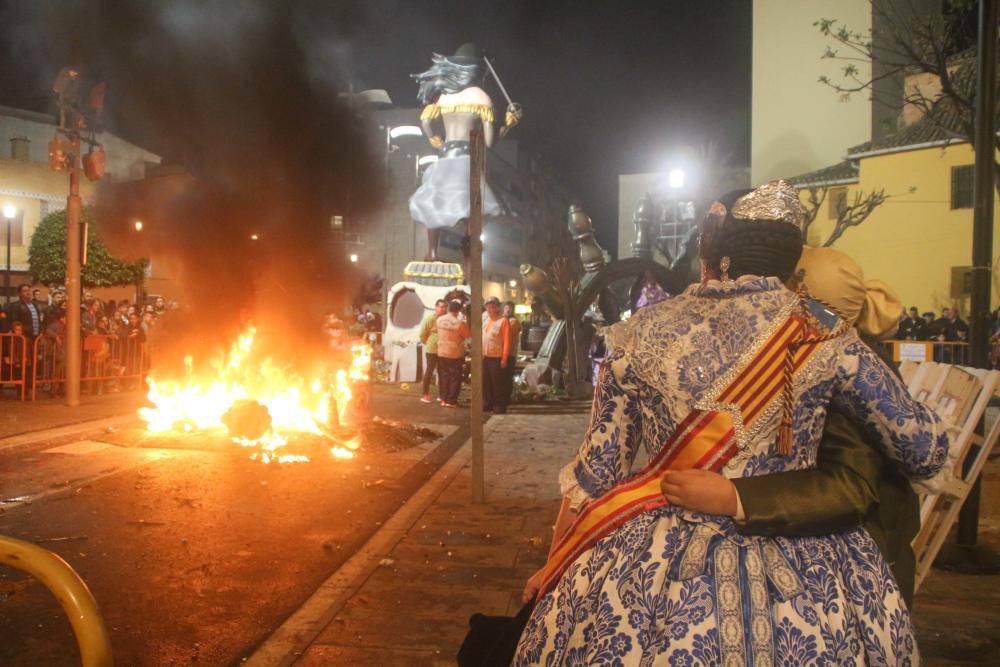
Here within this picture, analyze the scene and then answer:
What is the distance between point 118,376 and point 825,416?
15.2m

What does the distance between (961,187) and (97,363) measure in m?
26.7

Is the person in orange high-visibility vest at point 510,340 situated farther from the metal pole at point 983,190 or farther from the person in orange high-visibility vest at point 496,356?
the metal pole at point 983,190

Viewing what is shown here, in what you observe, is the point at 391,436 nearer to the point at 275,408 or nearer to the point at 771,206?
the point at 275,408

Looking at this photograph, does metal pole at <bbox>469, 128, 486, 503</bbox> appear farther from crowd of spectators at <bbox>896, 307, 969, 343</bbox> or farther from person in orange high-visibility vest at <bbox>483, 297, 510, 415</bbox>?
crowd of spectators at <bbox>896, 307, 969, 343</bbox>

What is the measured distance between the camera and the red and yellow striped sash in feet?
6.11

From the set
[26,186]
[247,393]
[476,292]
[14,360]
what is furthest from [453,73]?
[26,186]

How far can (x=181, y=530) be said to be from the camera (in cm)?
572

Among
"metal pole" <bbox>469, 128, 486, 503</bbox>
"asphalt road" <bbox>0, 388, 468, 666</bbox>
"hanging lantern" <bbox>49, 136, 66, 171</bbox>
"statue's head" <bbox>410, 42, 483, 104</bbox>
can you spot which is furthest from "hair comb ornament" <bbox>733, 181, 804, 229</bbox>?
"statue's head" <bbox>410, 42, 483, 104</bbox>

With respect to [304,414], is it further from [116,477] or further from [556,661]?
[556,661]

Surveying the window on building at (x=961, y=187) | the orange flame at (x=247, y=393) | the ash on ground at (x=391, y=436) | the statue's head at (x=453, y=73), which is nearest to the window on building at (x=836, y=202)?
the window on building at (x=961, y=187)

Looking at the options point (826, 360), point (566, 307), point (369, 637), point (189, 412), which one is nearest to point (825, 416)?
point (826, 360)

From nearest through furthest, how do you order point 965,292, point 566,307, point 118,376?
point 118,376
point 566,307
point 965,292

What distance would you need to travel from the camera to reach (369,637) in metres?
3.89

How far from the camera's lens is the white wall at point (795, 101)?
33125 mm
